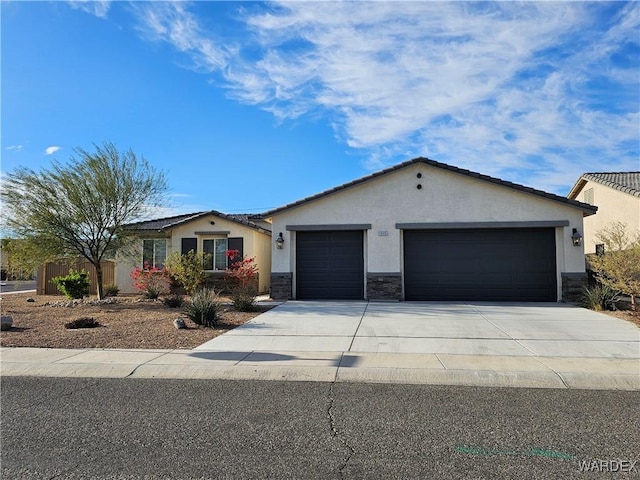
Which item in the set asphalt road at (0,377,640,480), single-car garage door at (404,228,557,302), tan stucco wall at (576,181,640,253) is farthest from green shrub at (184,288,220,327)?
tan stucco wall at (576,181,640,253)

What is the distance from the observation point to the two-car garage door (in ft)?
51.6

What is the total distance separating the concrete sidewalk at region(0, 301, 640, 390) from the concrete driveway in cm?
2

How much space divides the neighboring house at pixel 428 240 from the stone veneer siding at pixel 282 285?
0.04 metres

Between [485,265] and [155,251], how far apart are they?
14.8 m

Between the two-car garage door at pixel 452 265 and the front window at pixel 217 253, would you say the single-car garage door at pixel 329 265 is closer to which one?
the two-car garage door at pixel 452 265

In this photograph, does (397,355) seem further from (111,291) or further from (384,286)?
(111,291)

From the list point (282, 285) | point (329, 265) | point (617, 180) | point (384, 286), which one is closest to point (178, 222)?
point (282, 285)

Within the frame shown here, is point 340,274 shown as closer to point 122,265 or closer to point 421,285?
point 421,285

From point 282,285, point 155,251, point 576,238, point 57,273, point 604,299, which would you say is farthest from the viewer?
point 57,273

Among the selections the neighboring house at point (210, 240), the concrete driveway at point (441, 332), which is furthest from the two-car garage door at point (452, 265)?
the neighboring house at point (210, 240)

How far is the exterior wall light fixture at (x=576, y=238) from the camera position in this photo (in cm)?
1527

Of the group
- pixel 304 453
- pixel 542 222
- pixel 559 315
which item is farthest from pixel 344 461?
pixel 542 222

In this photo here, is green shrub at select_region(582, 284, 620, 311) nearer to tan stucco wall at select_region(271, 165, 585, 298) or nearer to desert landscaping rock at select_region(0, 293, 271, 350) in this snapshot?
tan stucco wall at select_region(271, 165, 585, 298)

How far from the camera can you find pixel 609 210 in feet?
77.3
